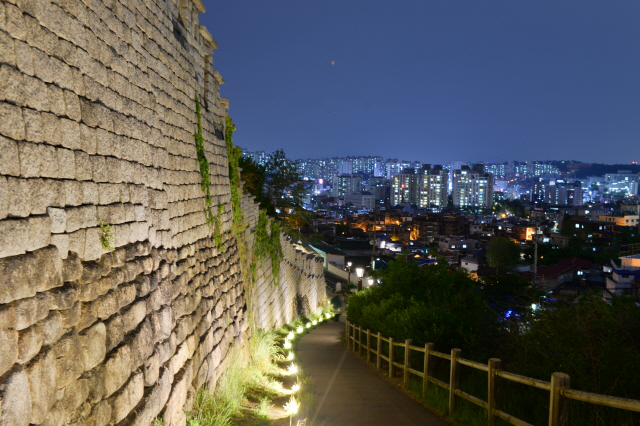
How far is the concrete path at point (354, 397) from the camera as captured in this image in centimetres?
651

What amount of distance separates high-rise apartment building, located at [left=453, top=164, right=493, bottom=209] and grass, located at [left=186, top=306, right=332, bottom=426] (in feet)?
576

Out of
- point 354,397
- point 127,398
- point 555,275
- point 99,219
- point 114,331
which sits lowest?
point 555,275

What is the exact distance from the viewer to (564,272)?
1672 inches

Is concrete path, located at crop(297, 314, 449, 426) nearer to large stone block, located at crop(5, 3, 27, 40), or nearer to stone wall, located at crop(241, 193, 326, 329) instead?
stone wall, located at crop(241, 193, 326, 329)

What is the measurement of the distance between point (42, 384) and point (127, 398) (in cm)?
129

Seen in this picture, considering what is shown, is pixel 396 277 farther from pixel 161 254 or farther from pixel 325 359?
pixel 161 254

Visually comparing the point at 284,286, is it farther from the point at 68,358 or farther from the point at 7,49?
the point at 7,49

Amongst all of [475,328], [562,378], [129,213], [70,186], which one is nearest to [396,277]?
[475,328]

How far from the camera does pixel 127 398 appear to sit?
4.07 m

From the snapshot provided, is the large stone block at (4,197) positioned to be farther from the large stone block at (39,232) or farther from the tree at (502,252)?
the tree at (502,252)

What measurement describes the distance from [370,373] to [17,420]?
8.52 metres

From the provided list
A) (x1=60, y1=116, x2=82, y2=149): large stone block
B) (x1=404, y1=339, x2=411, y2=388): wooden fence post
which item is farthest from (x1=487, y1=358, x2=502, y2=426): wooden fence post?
(x1=60, y1=116, x2=82, y2=149): large stone block

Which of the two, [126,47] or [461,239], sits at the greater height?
[126,47]

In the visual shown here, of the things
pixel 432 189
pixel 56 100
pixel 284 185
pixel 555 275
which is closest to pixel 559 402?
pixel 56 100
